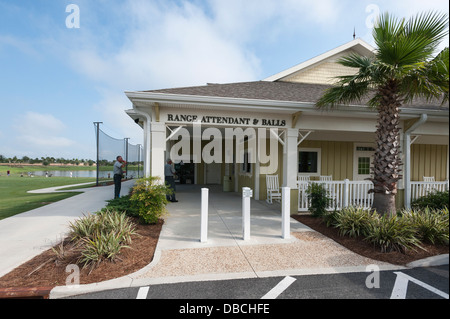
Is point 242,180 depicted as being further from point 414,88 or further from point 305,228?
point 414,88

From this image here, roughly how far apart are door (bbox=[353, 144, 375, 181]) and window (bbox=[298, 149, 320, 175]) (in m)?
1.81

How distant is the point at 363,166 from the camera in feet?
33.6

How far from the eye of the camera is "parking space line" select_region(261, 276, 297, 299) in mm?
2869

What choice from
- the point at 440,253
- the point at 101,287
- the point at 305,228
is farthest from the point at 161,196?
the point at 440,253

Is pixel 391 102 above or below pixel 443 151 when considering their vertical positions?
above

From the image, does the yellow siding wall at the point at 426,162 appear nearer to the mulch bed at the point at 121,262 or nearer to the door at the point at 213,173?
the mulch bed at the point at 121,262

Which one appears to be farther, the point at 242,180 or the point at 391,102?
the point at 242,180

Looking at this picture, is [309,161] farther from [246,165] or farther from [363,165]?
[246,165]

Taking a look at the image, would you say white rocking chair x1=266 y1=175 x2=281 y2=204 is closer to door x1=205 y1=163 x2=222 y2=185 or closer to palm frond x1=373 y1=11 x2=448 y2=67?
palm frond x1=373 y1=11 x2=448 y2=67

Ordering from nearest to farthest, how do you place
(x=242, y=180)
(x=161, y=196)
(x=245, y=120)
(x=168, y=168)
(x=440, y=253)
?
1. (x=440, y=253)
2. (x=161, y=196)
3. (x=245, y=120)
4. (x=168, y=168)
5. (x=242, y=180)

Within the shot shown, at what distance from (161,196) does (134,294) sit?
9.23 feet

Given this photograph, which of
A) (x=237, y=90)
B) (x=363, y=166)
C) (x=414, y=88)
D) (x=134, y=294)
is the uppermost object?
(x=237, y=90)

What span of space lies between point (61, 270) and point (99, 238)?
2.07 feet

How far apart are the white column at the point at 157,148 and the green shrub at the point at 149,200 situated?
2.35ft
